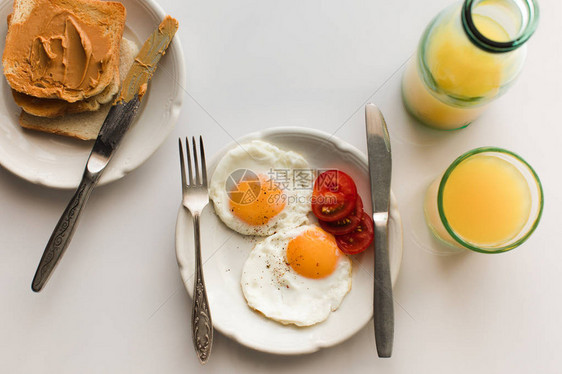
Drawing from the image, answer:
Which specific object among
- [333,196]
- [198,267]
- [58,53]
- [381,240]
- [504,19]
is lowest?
[381,240]

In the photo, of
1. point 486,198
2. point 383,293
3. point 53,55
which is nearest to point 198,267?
point 383,293

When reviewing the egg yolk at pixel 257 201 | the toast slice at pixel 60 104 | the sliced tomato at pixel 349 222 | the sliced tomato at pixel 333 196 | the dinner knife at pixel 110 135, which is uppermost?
the toast slice at pixel 60 104

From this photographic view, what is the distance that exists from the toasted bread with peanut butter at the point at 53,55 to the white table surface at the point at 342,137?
13.0 inches

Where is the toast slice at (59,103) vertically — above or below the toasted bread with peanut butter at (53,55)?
below

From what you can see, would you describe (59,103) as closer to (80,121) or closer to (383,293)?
(80,121)

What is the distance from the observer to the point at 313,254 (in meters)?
1.61

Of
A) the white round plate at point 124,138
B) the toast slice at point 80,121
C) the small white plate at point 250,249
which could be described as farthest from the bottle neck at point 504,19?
the toast slice at point 80,121

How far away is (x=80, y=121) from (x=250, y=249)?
0.81 meters

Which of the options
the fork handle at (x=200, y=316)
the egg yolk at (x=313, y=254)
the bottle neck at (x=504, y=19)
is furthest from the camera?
the egg yolk at (x=313, y=254)

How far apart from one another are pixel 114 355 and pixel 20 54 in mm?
1169

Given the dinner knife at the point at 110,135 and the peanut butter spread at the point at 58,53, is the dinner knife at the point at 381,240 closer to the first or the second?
the dinner knife at the point at 110,135

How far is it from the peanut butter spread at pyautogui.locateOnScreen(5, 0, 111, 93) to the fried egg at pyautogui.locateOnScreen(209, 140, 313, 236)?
58 cm

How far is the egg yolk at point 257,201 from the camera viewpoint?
163 cm

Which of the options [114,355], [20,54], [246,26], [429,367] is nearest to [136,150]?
[20,54]
